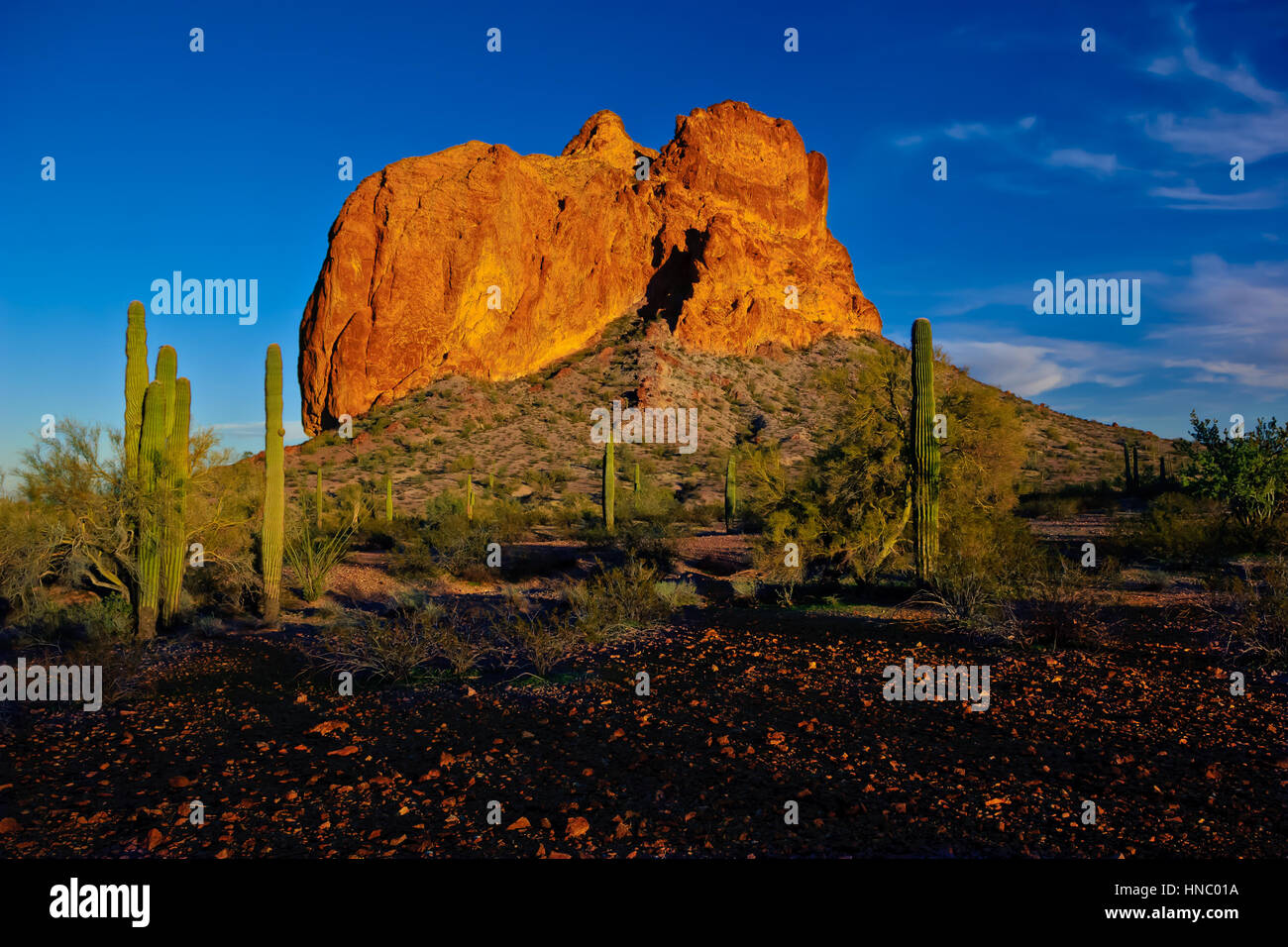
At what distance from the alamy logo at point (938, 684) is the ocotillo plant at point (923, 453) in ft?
13.7

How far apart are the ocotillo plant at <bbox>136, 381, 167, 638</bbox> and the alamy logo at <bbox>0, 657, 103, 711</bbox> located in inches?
130

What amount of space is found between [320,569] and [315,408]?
2084 inches

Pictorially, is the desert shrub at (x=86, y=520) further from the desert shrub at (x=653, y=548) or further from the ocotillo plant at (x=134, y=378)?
the desert shrub at (x=653, y=548)

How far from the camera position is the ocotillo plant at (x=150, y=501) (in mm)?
11531

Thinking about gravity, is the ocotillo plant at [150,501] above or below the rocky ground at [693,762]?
above

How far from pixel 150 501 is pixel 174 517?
46cm

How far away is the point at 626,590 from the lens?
11.8 metres

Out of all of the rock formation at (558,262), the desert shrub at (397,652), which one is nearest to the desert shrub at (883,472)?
the desert shrub at (397,652)

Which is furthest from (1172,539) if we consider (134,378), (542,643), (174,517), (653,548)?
(134,378)

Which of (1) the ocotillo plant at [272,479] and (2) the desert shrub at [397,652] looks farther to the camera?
(1) the ocotillo plant at [272,479]

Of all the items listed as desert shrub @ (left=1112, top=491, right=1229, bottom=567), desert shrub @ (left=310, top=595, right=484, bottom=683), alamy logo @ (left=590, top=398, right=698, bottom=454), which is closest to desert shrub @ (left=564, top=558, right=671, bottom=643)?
desert shrub @ (left=310, top=595, right=484, bottom=683)
